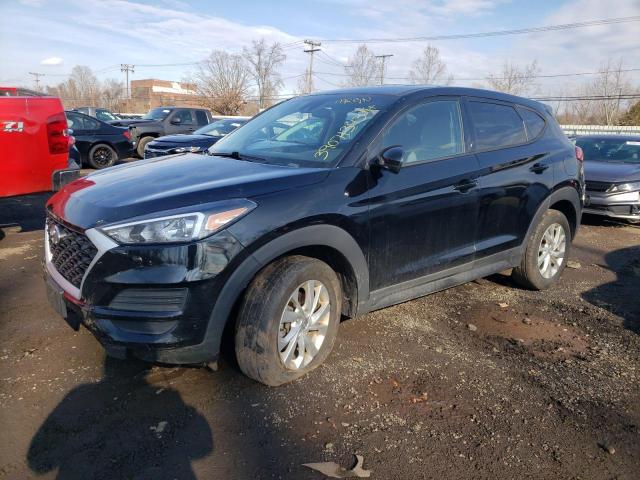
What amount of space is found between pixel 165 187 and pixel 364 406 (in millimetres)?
1694

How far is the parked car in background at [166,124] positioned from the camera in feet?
49.6

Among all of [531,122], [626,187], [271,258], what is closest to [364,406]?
[271,258]

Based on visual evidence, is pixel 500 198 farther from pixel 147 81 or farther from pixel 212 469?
pixel 147 81

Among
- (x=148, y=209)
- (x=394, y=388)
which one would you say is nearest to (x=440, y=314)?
(x=394, y=388)

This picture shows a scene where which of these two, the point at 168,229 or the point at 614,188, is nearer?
the point at 168,229

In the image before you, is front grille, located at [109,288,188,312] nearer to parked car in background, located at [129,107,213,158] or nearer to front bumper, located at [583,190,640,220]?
front bumper, located at [583,190,640,220]

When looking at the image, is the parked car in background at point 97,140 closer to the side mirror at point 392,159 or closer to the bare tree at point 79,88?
the side mirror at point 392,159

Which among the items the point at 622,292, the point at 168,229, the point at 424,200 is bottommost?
the point at 622,292

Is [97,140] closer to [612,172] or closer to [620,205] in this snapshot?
[612,172]

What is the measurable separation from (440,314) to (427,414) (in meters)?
1.57

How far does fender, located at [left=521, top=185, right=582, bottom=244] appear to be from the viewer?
4.52 meters

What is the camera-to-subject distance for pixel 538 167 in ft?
14.6

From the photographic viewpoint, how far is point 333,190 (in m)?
3.06

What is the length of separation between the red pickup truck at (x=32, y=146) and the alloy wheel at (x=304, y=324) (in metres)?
3.45
